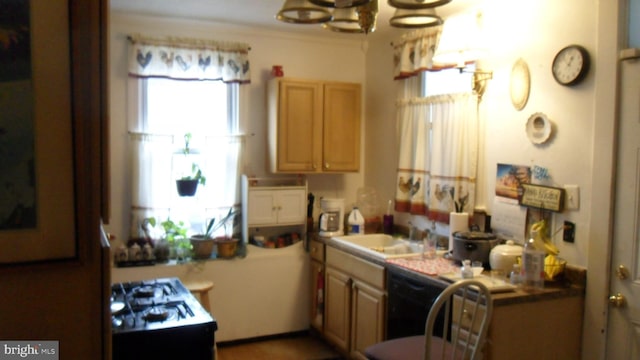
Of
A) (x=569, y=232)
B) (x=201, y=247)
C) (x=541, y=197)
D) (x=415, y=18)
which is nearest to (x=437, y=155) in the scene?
(x=541, y=197)

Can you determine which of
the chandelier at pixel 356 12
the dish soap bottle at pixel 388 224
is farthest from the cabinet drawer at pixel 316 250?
the chandelier at pixel 356 12

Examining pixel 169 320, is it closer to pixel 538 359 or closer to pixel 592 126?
pixel 538 359

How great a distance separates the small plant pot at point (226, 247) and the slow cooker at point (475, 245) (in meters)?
1.82

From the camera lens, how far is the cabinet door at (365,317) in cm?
335

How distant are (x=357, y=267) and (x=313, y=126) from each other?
1.22 metres

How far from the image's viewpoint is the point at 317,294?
4.21 metres

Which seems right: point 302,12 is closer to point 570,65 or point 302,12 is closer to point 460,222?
point 570,65

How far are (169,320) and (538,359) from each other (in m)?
1.77

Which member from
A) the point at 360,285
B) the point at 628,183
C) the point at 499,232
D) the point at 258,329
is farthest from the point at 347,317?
the point at 628,183

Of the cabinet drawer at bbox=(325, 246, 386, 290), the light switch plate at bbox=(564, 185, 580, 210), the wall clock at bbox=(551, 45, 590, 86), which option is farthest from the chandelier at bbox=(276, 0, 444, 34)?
the cabinet drawer at bbox=(325, 246, 386, 290)

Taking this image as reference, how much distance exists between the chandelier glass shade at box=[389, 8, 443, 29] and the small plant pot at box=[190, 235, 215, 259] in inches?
92.2

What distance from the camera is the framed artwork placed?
109cm

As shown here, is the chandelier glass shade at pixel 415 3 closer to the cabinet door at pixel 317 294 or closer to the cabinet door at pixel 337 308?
the cabinet door at pixel 337 308

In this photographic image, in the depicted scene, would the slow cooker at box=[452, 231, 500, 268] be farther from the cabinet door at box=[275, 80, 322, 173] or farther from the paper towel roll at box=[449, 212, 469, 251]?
the cabinet door at box=[275, 80, 322, 173]
